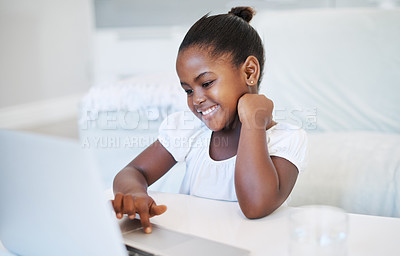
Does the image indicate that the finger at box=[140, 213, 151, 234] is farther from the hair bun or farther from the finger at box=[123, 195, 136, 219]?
the hair bun

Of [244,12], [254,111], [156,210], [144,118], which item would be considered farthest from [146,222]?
[144,118]

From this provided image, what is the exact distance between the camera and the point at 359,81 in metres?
1.64

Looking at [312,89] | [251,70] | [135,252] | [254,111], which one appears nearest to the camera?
[135,252]

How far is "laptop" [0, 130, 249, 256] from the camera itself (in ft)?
1.43

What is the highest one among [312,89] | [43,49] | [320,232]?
[320,232]

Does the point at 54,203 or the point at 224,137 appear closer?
the point at 54,203

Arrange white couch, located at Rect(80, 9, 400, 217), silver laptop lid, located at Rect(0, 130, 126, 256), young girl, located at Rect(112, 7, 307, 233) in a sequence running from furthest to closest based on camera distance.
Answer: white couch, located at Rect(80, 9, 400, 217)
young girl, located at Rect(112, 7, 307, 233)
silver laptop lid, located at Rect(0, 130, 126, 256)

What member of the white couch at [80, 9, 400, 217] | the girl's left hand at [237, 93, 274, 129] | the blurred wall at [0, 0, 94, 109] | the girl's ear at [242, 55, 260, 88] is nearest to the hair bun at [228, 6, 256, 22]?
the girl's ear at [242, 55, 260, 88]

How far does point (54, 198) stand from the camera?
470 millimetres

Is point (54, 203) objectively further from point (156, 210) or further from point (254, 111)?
point (254, 111)

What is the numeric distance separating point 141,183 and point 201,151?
184mm

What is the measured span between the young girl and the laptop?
19 cm

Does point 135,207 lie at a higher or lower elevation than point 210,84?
lower

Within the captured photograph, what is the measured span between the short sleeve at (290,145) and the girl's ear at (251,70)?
0.11 meters
